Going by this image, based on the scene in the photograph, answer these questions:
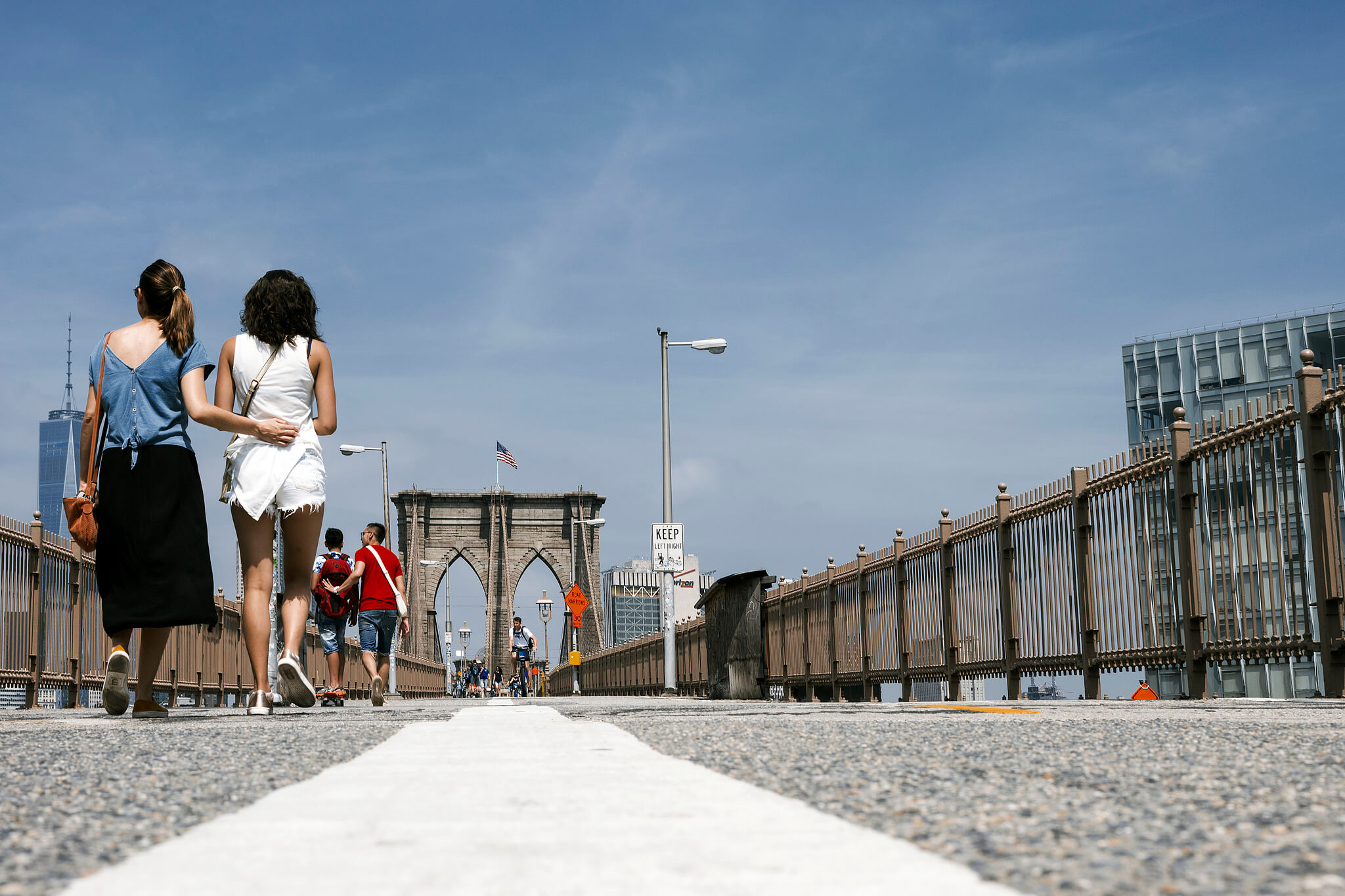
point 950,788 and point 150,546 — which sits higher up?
point 150,546

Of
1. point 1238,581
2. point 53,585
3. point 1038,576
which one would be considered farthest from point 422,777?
point 53,585

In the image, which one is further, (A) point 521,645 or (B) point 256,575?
(A) point 521,645

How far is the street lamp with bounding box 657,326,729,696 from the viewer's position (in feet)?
72.5

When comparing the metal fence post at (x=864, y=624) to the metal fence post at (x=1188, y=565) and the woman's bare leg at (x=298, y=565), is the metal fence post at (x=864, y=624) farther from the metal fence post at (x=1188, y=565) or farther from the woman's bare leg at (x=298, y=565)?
the woman's bare leg at (x=298, y=565)

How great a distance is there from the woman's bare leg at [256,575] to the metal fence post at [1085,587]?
6.84 metres

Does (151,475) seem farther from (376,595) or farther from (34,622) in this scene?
(34,622)

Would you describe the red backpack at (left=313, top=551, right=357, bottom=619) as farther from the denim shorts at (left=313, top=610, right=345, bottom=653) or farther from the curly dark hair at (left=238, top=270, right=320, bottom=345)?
the curly dark hair at (left=238, top=270, right=320, bottom=345)

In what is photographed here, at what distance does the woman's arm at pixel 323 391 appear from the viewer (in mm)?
6828

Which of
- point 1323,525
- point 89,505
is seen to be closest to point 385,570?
point 89,505

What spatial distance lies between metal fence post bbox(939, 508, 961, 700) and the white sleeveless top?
8019 millimetres

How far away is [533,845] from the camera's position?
1873mm

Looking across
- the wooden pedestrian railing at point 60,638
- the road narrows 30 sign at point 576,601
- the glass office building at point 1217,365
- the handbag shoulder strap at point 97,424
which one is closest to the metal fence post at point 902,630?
the wooden pedestrian railing at point 60,638

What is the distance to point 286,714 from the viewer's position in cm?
688

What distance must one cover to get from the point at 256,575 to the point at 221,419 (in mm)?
818
